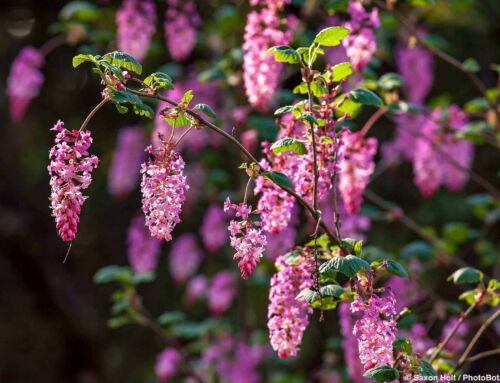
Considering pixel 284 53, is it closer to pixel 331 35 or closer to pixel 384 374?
pixel 331 35

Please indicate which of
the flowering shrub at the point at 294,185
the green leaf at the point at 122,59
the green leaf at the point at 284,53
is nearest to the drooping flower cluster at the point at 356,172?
the flowering shrub at the point at 294,185

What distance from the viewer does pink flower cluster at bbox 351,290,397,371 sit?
6.55 feet

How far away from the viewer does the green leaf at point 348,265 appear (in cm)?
196

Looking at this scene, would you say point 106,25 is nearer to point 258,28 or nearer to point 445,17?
point 445,17

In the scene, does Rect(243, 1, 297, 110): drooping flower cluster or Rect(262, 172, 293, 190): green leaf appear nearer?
Rect(262, 172, 293, 190): green leaf

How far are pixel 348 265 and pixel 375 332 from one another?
0.20 m

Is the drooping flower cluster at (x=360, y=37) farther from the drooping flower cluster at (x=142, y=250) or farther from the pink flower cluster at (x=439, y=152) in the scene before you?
the drooping flower cluster at (x=142, y=250)

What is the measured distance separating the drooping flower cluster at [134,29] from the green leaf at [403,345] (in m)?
3.04

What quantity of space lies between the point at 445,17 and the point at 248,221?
393cm

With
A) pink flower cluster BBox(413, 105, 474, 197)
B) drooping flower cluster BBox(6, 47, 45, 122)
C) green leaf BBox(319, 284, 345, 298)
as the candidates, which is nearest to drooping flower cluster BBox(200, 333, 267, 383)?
pink flower cluster BBox(413, 105, 474, 197)

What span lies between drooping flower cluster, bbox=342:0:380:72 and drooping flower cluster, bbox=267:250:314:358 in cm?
132

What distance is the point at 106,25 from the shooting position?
601cm

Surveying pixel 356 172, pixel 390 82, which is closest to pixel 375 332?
pixel 356 172

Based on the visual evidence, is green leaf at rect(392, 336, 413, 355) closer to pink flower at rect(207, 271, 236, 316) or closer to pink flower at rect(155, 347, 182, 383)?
pink flower at rect(155, 347, 182, 383)
